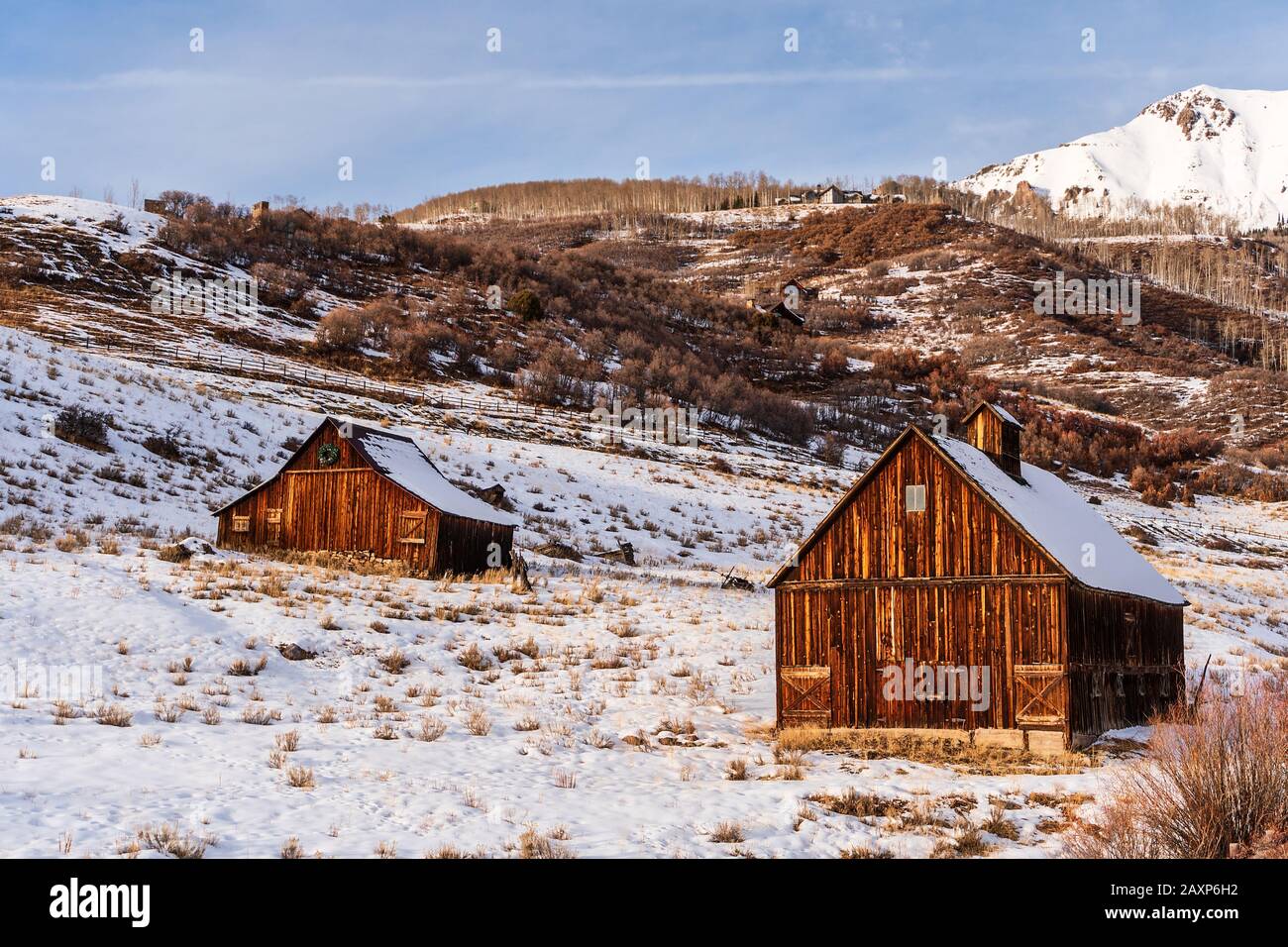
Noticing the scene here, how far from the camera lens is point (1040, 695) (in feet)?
65.0

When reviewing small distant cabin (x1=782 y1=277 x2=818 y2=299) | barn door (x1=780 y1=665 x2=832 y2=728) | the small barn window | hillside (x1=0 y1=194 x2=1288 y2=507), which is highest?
small distant cabin (x1=782 y1=277 x2=818 y2=299)

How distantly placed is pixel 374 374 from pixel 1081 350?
8778cm

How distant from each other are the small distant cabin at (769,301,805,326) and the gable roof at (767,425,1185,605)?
101650mm

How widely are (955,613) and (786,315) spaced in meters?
112

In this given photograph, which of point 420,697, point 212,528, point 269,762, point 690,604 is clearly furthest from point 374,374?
point 269,762

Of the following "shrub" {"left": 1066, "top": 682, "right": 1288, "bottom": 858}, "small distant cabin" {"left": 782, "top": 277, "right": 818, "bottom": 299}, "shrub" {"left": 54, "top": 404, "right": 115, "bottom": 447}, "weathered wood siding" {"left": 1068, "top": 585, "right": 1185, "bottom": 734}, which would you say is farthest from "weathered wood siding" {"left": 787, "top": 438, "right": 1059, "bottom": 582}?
Answer: "small distant cabin" {"left": 782, "top": 277, "right": 818, "bottom": 299}

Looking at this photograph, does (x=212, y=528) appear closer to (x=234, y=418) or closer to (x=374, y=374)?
(x=234, y=418)

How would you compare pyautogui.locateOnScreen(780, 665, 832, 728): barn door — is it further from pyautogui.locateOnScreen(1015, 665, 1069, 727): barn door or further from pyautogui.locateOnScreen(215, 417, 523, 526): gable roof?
pyautogui.locateOnScreen(215, 417, 523, 526): gable roof

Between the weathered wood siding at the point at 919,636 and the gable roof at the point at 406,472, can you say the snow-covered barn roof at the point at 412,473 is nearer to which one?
the gable roof at the point at 406,472

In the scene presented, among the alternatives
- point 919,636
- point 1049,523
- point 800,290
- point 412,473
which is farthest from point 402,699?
point 800,290

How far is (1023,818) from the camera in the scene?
14469mm

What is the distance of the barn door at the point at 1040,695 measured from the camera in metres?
19.6

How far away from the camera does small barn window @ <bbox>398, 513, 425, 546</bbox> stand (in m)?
33.9
